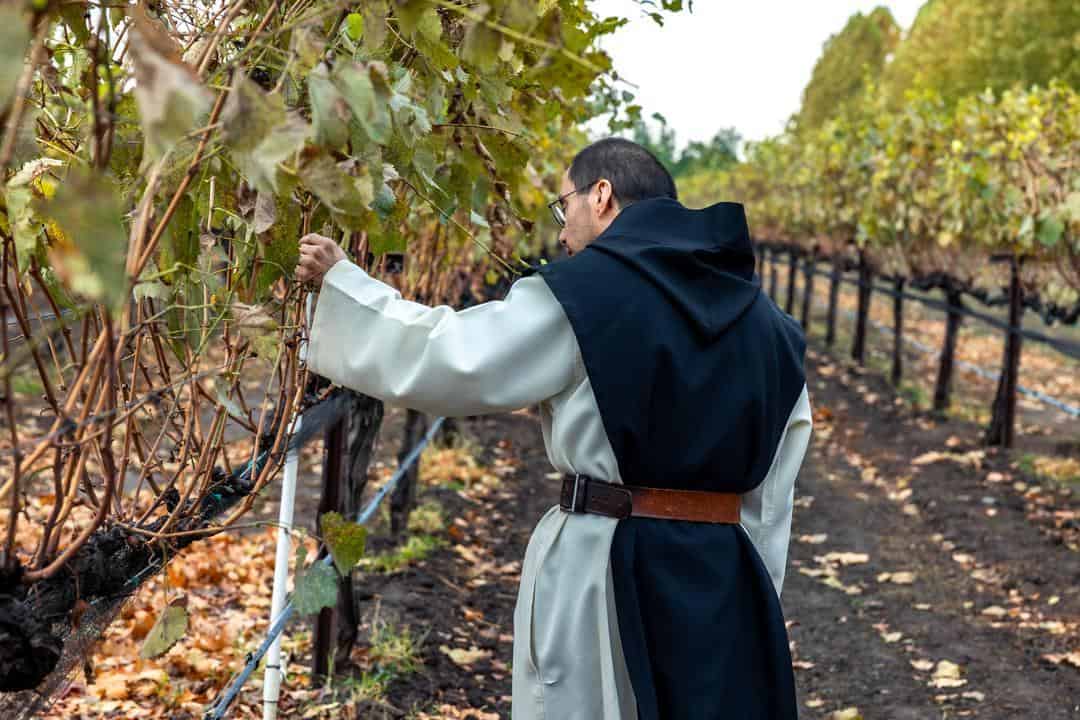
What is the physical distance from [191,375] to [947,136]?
36.9 feet

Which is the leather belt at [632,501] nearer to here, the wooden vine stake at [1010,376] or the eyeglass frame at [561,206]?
the eyeglass frame at [561,206]

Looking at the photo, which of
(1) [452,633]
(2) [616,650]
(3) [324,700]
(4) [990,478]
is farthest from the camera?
(4) [990,478]

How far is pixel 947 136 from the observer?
1172cm

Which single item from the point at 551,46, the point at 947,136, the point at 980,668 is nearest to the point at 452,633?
the point at 980,668

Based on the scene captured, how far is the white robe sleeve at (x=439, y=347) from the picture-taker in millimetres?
2164

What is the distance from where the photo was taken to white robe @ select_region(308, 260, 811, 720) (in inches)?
85.7

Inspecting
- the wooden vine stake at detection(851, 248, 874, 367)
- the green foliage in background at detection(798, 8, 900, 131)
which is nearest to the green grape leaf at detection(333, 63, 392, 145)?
the wooden vine stake at detection(851, 248, 874, 367)

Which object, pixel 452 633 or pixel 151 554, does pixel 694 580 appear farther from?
pixel 452 633

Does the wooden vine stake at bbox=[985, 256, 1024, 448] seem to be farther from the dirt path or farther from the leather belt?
the leather belt

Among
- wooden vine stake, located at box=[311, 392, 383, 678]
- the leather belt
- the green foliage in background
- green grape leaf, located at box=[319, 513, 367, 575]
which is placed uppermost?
the green foliage in background

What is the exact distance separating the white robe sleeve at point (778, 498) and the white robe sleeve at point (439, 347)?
673 millimetres

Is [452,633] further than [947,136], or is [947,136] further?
[947,136]

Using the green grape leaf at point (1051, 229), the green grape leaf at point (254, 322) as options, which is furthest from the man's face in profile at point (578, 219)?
the green grape leaf at point (1051, 229)

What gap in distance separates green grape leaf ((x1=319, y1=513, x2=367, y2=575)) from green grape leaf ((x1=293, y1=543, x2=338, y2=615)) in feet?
0.25
